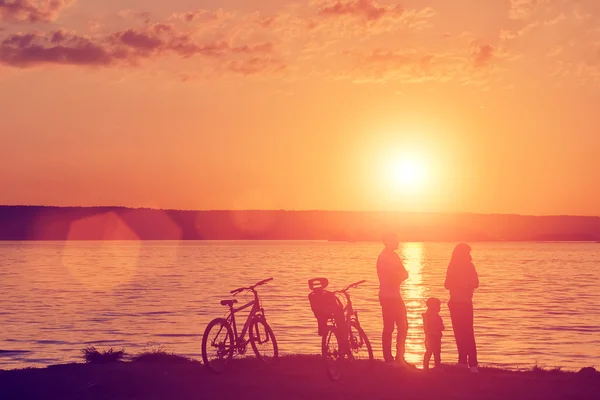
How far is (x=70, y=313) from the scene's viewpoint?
145ft

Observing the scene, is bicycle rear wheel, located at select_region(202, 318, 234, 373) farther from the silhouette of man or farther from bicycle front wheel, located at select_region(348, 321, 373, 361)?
the silhouette of man

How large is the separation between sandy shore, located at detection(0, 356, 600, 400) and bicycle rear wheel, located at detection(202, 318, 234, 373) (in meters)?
0.18

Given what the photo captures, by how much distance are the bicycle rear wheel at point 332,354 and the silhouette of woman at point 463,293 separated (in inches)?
96.4

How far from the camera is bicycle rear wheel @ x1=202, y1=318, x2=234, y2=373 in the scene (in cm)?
1449

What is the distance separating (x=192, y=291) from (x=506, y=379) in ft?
156

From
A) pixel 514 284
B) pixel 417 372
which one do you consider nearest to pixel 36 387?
pixel 417 372

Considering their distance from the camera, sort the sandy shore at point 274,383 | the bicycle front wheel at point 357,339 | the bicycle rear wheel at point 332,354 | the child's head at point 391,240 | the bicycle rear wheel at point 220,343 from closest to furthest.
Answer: the sandy shore at point 274,383
the bicycle rear wheel at point 332,354
the bicycle rear wheel at point 220,343
the bicycle front wheel at point 357,339
the child's head at point 391,240

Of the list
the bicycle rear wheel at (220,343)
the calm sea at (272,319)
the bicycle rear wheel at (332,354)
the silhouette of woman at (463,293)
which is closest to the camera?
the bicycle rear wheel at (332,354)

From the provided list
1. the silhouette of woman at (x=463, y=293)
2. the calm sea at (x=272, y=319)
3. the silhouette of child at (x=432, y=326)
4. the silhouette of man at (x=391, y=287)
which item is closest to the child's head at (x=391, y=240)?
the silhouette of man at (x=391, y=287)

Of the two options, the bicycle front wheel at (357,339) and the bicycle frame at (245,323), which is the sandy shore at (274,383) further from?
the bicycle frame at (245,323)

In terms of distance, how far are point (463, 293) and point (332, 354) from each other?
2.97m

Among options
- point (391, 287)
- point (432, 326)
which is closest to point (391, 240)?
point (391, 287)

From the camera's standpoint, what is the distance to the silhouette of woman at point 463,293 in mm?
15391

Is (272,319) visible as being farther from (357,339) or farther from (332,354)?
(332,354)
